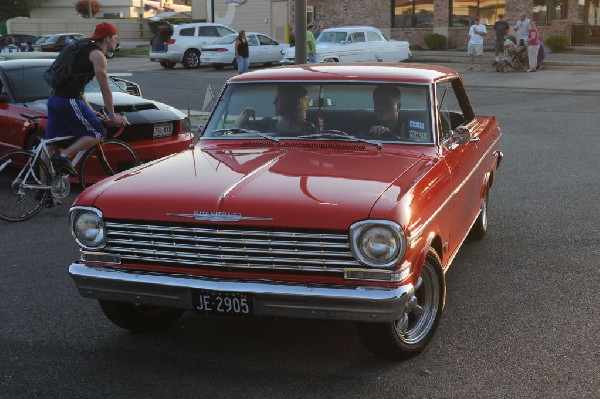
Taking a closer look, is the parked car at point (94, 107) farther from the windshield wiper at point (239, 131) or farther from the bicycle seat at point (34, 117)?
the windshield wiper at point (239, 131)

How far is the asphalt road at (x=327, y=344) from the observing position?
4.52 m

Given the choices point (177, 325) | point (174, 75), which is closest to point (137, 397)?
point (177, 325)

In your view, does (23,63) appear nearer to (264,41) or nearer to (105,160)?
(105,160)

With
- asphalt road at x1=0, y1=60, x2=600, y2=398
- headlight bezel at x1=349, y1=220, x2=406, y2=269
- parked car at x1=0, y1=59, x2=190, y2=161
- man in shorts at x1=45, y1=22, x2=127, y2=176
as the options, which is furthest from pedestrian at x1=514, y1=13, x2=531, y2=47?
headlight bezel at x1=349, y1=220, x2=406, y2=269

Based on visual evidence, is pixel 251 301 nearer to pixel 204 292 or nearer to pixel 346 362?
pixel 204 292

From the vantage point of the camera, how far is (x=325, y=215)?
14.4 ft

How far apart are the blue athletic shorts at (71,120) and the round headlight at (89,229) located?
12.7 ft

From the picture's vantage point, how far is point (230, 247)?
452cm

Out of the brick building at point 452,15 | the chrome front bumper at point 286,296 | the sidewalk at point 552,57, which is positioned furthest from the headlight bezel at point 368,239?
the brick building at point 452,15

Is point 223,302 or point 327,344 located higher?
point 223,302

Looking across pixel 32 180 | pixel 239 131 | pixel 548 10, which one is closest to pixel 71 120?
pixel 32 180

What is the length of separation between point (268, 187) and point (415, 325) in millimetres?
1194

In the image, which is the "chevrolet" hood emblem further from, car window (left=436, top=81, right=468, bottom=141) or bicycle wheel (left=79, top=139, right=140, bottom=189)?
bicycle wheel (left=79, top=139, right=140, bottom=189)

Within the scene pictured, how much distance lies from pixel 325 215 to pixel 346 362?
965 mm
